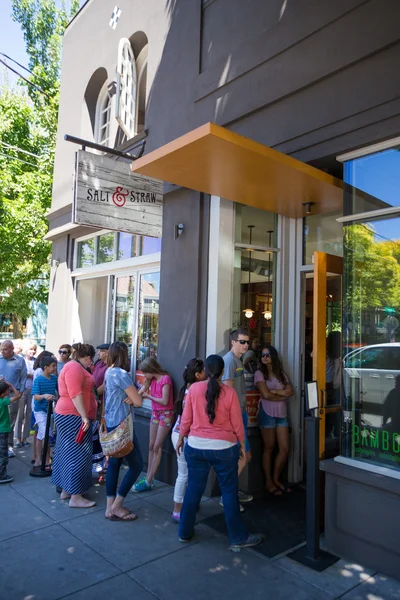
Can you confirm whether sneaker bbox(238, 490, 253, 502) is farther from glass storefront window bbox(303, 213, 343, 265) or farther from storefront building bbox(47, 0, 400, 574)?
glass storefront window bbox(303, 213, 343, 265)

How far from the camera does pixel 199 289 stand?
19.3 feet

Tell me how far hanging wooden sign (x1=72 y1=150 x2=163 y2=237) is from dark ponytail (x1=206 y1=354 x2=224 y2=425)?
284 centimetres

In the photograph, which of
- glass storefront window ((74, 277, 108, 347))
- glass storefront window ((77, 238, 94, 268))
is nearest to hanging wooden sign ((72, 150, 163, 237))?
glass storefront window ((74, 277, 108, 347))

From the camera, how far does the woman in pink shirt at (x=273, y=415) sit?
5.60 meters

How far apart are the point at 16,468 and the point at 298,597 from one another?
4705 millimetres

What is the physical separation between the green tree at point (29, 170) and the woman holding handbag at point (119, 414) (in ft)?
37.0

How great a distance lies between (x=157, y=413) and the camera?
19.1 ft

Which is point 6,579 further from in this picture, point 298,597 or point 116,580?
point 298,597

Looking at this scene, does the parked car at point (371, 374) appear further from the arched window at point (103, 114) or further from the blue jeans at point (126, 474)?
the arched window at point (103, 114)

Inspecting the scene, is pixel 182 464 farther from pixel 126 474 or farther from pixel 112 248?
pixel 112 248

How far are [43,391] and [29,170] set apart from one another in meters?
13.1

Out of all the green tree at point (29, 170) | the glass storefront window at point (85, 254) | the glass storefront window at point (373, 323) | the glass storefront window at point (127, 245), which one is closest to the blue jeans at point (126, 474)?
the glass storefront window at point (373, 323)

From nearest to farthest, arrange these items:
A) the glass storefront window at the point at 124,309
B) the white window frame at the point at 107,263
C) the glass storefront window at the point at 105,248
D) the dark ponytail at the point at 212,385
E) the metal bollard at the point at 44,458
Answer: the dark ponytail at the point at 212,385 < the metal bollard at the point at 44,458 < the white window frame at the point at 107,263 < the glass storefront window at the point at 124,309 < the glass storefront window at the point at 105,248

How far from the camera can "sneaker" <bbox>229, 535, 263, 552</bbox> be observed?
161 inches
